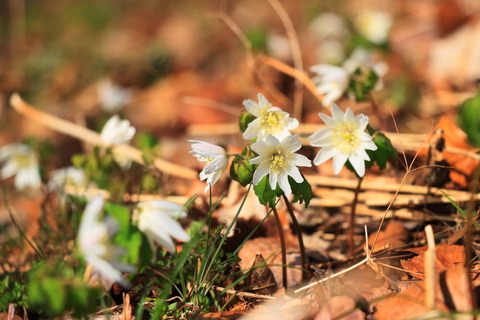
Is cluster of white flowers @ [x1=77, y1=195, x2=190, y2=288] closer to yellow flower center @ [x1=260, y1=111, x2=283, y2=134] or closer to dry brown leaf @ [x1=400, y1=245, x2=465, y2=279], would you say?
yellow flower center @ [x1=260, y1=111, x2=283, y2=134]

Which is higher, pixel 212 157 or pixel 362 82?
pixel 362 82

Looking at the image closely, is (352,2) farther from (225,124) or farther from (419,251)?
(419,251)

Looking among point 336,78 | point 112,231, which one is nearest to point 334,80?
point 336,78

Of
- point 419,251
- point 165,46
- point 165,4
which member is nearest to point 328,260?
point 419,251

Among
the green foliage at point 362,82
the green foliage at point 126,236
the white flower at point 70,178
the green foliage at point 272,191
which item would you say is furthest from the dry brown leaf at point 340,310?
the white flower at point 70,178

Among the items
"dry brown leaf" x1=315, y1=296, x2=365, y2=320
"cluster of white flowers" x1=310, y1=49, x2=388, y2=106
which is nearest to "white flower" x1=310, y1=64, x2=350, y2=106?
"cluster of white flowers" x1=310, y1=49, x2=388, y2=106

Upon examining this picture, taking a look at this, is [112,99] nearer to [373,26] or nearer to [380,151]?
[373,26]

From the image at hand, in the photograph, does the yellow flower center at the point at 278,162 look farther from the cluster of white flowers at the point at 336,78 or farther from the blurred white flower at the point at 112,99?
the blurred white flower at the point at 112,99

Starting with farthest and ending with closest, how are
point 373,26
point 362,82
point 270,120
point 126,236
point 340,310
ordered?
point 373,26
point 362,82
point 270,120
point 340,310
point 126,236
